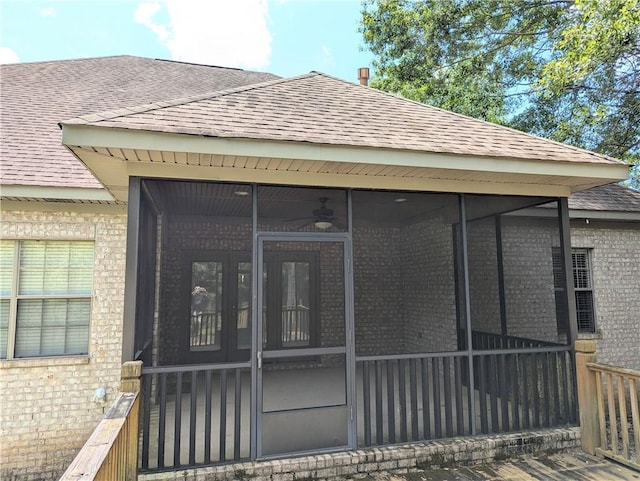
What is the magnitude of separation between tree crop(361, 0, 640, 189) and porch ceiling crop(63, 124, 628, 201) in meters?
4.43

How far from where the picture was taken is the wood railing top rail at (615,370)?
3.36 meters

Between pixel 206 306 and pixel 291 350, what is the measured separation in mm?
3480

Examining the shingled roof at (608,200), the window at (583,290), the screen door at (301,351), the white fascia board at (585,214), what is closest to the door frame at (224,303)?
the screen door at (301,351)

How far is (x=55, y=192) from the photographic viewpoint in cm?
412

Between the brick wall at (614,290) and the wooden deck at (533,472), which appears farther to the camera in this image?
the brick wall at (614,290)

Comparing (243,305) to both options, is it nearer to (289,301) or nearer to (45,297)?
(289,301)

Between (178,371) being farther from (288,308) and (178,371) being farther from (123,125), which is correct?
(288,308)

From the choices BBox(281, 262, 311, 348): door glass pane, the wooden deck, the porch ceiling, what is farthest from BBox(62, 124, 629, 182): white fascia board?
BBox(281, 262, 311, 348): door glass pane

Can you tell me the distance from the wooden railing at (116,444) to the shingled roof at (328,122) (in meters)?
1.93

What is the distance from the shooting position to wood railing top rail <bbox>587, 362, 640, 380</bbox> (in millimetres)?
3361

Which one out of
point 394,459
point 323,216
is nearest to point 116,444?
point 394,459

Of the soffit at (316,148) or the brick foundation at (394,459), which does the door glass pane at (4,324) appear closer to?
the soffit at (316,148)

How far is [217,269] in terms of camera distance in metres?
6.72

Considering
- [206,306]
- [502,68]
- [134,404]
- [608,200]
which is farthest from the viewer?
[502,68]
